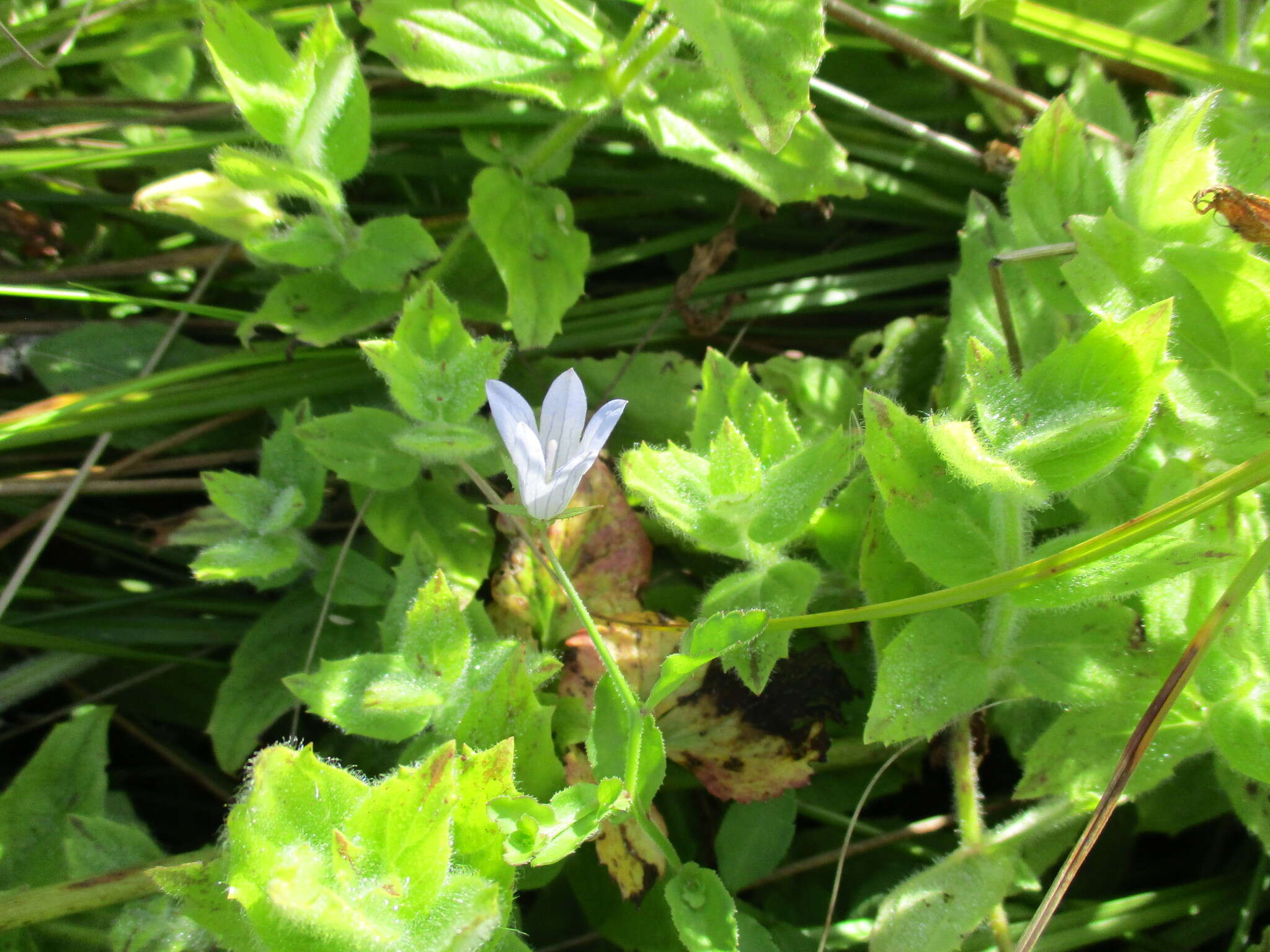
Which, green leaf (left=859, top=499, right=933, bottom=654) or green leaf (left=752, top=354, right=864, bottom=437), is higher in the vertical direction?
green leaf (left=752, top=354, right=864, bottom=437)

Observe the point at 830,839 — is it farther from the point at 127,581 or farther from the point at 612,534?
the point at 127,581

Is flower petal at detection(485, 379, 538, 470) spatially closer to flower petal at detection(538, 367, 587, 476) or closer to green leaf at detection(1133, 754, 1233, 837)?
flower petal at detection(538, 367, 587, 476)

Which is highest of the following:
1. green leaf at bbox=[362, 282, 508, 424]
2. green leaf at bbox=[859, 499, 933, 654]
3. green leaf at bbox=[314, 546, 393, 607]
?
green leaf at bbox=[362, 282, 508, 424]

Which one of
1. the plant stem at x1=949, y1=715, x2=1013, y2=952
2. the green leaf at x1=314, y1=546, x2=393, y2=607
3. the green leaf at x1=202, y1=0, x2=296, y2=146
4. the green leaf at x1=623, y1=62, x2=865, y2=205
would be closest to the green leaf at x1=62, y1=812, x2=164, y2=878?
the green leaf at x1=314, y1=546, x2=393, y2=607

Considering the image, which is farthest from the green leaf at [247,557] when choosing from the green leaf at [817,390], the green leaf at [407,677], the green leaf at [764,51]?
the green leaf at [764,51]

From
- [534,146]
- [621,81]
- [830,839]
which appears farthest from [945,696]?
[534,146]

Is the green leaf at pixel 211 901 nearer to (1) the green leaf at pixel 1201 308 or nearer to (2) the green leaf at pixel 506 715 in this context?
(2) the green leaf at pixel 506 715
